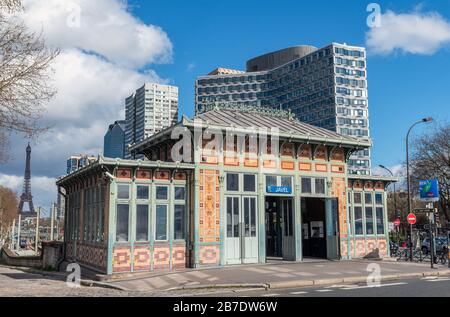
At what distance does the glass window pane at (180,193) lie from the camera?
19.7m

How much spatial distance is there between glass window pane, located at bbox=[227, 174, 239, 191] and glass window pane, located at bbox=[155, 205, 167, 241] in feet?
10.3

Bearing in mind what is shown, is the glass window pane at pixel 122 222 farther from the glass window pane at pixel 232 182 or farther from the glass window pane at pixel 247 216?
the glass window pane at pixel 247 216

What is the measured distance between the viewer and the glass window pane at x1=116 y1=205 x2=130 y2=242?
18219mm

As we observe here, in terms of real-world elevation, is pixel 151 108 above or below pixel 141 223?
above

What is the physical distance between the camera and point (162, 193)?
19.4 m

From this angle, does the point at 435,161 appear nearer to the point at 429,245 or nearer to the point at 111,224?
the point at 429,245

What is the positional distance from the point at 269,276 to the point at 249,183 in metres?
5.56

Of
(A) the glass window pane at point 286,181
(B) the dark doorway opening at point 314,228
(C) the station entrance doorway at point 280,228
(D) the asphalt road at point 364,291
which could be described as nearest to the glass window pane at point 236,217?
(A) the glass window pane at point 286,181

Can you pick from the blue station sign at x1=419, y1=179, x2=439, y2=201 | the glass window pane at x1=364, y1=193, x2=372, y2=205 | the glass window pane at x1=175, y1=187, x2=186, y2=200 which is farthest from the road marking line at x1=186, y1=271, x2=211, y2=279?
the blue station sign at x1=419, y1=179, x2=439, y2=201

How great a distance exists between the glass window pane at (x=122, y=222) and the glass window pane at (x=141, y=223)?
0.45 m

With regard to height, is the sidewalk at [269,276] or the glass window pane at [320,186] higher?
the glass window pane at [320,186]

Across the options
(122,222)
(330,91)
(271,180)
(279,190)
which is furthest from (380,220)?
(330,91)

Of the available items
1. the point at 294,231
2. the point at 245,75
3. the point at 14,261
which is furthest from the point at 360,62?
the point at 294,231

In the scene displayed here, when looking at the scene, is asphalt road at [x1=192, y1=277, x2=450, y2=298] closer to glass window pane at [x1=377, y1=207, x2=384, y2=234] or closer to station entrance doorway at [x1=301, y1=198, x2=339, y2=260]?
station entrance doorway at [x1=301, y1=198, x2=339, y2=260]
